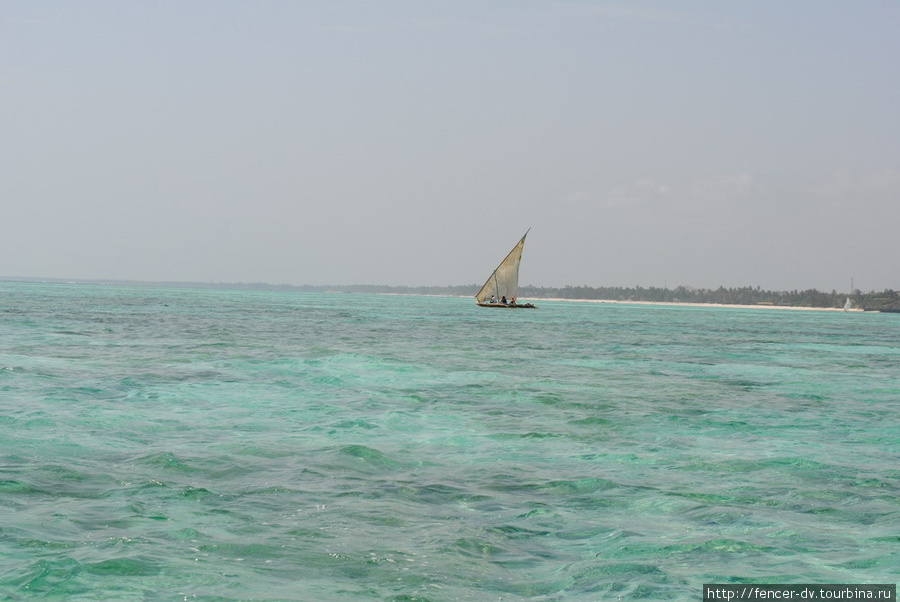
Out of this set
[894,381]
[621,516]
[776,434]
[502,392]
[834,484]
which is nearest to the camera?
[621,516]

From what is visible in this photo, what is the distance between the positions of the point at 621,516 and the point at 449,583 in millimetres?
3280

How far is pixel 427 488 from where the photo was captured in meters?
11.4

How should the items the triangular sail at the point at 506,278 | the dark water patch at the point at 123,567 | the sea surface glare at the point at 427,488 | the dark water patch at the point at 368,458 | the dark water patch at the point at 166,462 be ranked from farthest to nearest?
the triangular sail at the point at 506,278, the dark water patch at the point at 368,458, the dark water patch at the point at 166,462, the sea surface glare at the point at 427,488, the dark water patch at the point at 123,567

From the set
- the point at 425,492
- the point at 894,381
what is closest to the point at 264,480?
the point at 425,492

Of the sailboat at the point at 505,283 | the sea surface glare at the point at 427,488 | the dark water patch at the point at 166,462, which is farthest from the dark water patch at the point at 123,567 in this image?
the sailboat at the point at 505,283

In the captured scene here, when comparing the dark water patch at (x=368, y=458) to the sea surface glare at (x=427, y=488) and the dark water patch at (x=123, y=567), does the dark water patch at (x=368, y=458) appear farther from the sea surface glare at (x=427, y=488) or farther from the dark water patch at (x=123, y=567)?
the dark water patch at (x=123, y=567)

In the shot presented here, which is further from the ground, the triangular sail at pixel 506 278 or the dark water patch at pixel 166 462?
the triangular sail at pixel 506 278

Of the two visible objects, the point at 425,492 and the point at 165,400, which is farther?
the point at 165,400

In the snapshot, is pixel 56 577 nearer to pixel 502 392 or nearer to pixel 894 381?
pixel 502 392

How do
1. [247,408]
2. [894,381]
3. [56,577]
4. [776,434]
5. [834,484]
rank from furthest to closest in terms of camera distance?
[894,381] < [247,408] < [776,434] < [834,484] < [56,577]

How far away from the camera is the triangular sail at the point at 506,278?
109m

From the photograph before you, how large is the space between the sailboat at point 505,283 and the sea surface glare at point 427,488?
277 ft

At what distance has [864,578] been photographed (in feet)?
26.9

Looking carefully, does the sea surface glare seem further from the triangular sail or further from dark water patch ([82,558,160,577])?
the triangular sail
